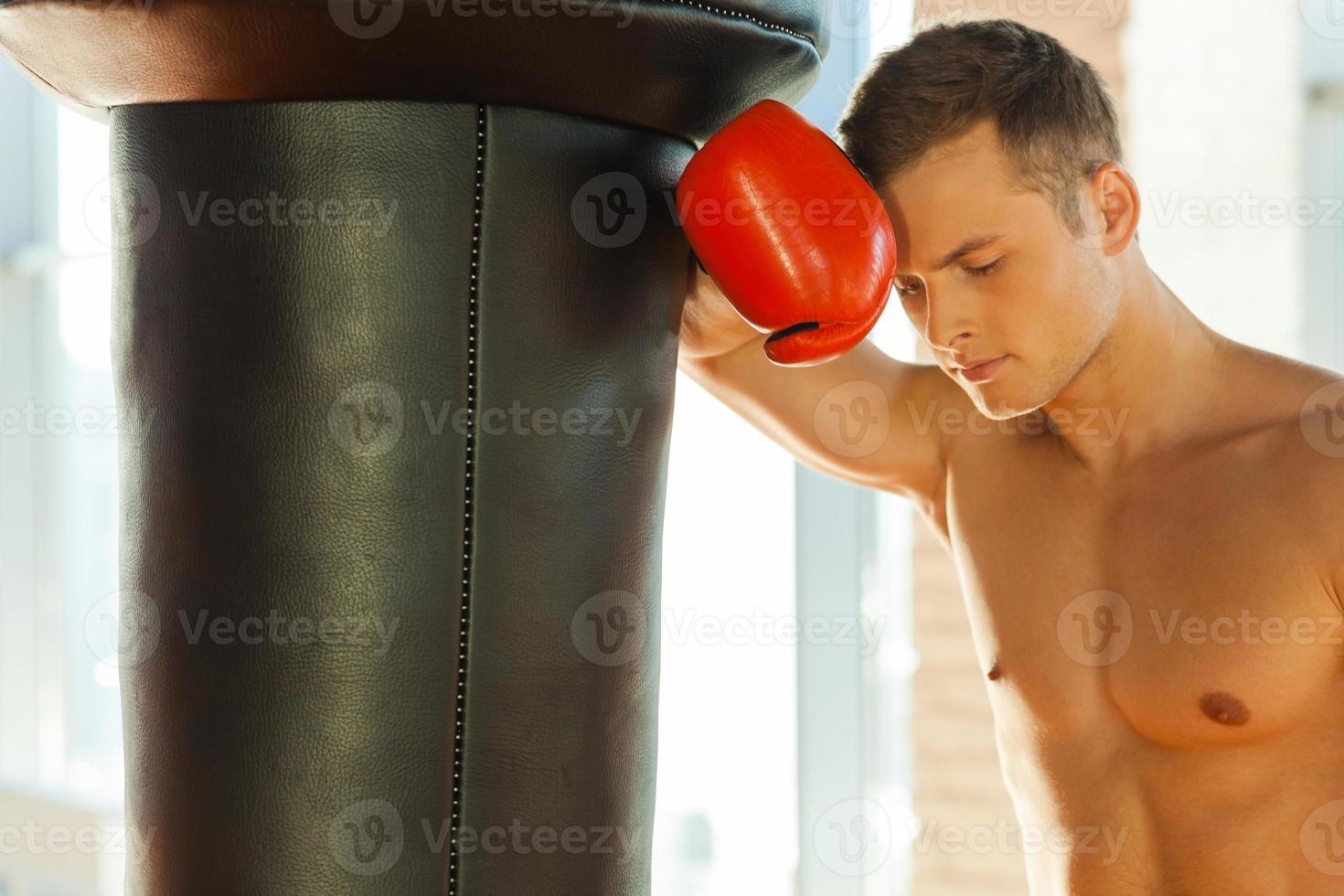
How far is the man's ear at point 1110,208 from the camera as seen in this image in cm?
120

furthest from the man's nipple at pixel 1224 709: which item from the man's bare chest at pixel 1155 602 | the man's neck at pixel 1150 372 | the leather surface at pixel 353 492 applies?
the leather surface at pixel 353 492

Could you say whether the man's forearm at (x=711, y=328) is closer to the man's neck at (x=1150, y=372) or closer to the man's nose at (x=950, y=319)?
the man's nose at (x=950, y=319)

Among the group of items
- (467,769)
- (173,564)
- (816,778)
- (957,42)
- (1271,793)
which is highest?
Answer: (957,42)

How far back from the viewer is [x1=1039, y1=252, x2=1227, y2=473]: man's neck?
1246 millimetres

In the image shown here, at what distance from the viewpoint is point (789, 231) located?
897 mm

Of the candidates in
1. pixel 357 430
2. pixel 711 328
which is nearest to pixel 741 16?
pixel 357 430

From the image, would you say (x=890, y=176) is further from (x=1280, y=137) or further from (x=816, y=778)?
(x=816, y=778)

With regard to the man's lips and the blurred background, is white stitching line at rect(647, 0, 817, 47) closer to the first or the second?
the man's lips

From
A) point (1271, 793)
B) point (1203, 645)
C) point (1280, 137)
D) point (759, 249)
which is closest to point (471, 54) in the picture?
point (759, 249)

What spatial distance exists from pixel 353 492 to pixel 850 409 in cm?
78

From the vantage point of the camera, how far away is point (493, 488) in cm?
79

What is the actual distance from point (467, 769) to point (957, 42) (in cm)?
80

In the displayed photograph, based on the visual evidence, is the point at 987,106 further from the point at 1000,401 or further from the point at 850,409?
the point at 850,409

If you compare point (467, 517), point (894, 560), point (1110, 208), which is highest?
point (1110, 208)
